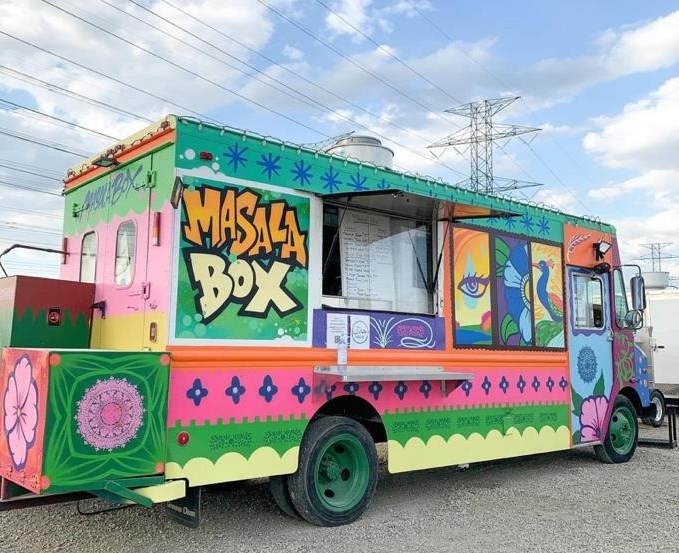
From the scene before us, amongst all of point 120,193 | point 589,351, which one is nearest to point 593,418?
point 589,351

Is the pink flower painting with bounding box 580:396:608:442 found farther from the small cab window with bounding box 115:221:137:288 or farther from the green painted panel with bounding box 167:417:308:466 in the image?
the small cab window with bounding box 115:221:137:288

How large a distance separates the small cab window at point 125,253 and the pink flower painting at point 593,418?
546cm

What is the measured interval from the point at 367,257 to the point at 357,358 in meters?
0.96

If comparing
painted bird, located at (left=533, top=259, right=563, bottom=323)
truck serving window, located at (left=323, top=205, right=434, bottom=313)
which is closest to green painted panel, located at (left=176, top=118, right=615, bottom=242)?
truck serving window, located at (left=323, top=205, right=434, bottom=313)

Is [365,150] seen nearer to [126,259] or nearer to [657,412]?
[126,259]

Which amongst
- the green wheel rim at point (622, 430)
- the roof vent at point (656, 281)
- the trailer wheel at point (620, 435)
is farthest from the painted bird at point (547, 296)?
the roof vent at point (656, 281)

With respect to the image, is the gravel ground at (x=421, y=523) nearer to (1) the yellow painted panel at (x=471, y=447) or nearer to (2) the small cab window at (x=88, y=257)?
(1) the yellow painted panel at (x=471, y=447)

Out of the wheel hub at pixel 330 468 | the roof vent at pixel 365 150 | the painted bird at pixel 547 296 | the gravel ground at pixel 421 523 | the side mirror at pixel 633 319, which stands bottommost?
the gravel ground at pixel 421 523

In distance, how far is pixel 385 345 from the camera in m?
5.73

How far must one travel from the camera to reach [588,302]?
8180 millimetres

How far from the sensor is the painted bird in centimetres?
743

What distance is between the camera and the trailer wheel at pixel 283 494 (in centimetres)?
507

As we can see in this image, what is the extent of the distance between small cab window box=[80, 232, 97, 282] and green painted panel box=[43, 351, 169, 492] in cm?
184

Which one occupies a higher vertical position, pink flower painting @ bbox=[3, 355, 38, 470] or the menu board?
the menu board
